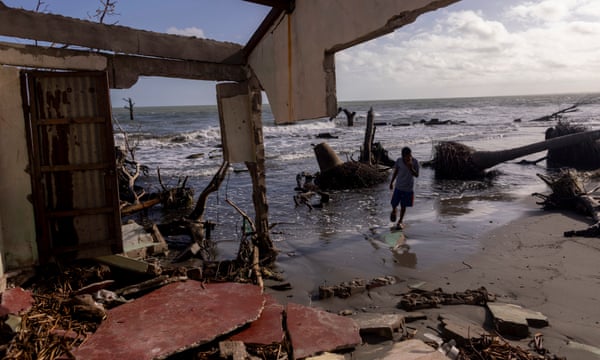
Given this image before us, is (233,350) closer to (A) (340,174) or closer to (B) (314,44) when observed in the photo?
(B) (314,44)

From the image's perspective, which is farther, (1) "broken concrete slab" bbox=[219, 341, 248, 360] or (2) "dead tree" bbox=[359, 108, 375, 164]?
(2) "dead tree" bbox=[359, 108, 375, 164]

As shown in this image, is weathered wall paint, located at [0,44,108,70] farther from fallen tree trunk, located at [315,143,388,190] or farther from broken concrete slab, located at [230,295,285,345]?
fallen tree trunk, located at [315,143,388,190]

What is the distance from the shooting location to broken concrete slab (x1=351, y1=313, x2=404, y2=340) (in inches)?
152

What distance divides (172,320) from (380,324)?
2.03 meters

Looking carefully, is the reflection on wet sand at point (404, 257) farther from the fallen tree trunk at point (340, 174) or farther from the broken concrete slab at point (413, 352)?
the fallen tree trunk at point (340, 174)

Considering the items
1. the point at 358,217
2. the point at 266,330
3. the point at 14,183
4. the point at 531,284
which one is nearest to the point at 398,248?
the point at 531,284

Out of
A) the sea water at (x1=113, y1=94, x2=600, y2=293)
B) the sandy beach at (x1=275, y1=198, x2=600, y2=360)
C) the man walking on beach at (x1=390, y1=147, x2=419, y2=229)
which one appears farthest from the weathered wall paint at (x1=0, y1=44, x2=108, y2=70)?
the man walking on beach at (x1=390, y1=147, x2=419, y2=229)

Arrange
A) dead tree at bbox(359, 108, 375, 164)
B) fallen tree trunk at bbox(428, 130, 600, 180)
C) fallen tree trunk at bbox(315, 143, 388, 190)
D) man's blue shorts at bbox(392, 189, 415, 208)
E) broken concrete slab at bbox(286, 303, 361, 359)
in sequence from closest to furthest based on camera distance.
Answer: broken concrete slab at bbox(286, 303, 361, 359) < man's blue shorts at bbox(392, 189, 415, 208) < fallen tree trunk at bbox(315, 143, 388, 190) < fallen tree trunk at bbox(428, 130, 600, 180) < dead tree at bbox(359, 108, 375, 164)

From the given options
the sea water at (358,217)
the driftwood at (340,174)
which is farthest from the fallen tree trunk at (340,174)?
the sea water at (358,217)

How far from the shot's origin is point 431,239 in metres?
7.57

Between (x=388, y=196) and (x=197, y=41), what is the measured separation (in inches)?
304

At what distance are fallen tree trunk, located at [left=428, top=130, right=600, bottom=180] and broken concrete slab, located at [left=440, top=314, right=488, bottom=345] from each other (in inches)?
403

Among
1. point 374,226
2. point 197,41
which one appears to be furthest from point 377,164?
Result: point 197,41

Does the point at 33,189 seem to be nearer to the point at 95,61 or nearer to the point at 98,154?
the point at 98,154
